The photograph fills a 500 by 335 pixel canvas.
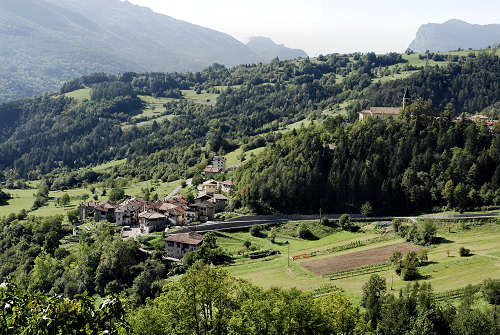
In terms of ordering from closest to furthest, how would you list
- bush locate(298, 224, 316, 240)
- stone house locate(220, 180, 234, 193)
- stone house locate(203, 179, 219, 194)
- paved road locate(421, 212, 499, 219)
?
1. paved road locate(421, 212, 499, 219)
2. bush locate(298, 224, 316, 240)
3. stone house locate(220, 180, 234, 193)
4. stone house locate(203, 179, 219, 194)

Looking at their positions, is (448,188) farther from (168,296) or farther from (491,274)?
(168,296)

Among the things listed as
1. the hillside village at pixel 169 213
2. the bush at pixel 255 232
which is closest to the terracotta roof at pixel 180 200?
the hillside village at pixel 169 213

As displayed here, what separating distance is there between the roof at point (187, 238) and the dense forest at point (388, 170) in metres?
19.5

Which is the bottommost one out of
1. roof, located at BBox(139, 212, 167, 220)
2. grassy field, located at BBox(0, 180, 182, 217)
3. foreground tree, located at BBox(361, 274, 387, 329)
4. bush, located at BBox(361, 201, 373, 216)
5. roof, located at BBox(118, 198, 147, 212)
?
grassy field, located at BBox(0, 180, 182, 217)

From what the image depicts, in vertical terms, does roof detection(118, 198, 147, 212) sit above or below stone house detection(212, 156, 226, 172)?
below

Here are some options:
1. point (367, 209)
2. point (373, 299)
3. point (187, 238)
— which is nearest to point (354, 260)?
point (373, 299)

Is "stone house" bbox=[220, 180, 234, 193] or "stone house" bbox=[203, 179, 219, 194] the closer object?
"stone house" bbox=[220, 180, 234, 193]

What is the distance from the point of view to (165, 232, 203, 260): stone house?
Result: 239 feet

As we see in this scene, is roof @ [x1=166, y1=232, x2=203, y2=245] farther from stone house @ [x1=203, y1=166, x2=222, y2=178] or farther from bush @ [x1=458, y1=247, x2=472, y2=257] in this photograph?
stone house @ [x1=203, y1=166, x2=222, y2=178]

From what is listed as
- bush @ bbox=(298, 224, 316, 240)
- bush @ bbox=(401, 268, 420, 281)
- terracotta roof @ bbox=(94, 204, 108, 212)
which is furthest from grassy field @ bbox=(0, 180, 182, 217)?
bush @ bbox=(401, 268, 420, 281)

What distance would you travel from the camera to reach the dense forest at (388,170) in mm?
90188

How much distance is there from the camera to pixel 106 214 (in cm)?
9975

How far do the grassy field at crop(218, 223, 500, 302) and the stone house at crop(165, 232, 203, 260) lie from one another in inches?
223

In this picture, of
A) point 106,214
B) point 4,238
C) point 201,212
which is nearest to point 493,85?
point 201,212
